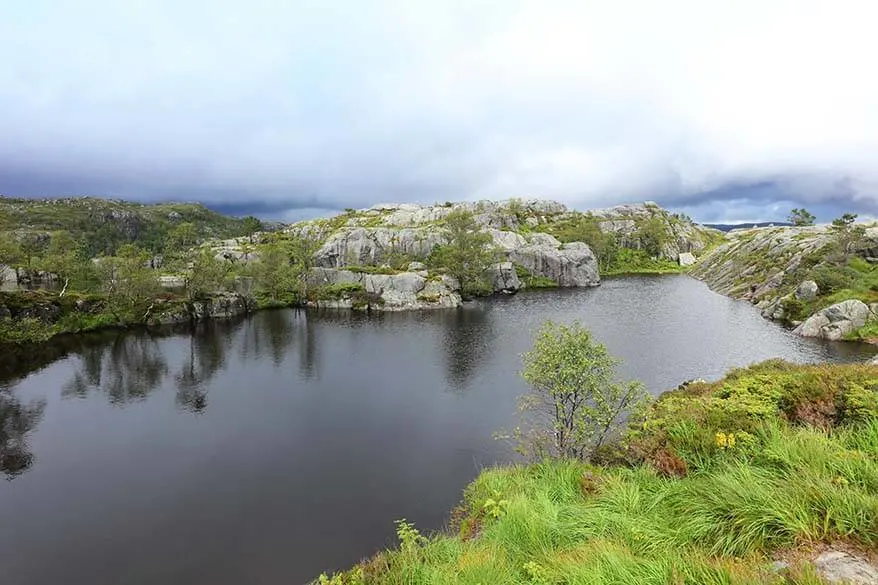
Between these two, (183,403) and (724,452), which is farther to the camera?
(183,403)

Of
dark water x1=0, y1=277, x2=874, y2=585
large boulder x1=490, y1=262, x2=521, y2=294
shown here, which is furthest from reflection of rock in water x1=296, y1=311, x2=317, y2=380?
large boulder x1=490, y1=262, x2=521, y2=294

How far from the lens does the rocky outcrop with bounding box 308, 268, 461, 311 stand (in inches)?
3954

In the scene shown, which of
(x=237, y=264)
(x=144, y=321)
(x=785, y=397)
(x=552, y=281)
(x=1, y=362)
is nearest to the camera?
(x=785, y=397)

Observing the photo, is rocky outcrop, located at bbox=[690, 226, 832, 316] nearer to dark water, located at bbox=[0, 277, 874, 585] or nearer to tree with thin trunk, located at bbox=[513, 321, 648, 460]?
dark water, located at bbox=[0, 277, 874, 585]

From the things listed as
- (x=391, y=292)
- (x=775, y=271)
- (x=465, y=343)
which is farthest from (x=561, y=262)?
(x=465, y=343)

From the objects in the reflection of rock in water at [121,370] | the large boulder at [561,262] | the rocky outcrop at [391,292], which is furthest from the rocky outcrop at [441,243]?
the reflection of rock in water at [121,370]

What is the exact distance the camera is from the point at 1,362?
2200 inches

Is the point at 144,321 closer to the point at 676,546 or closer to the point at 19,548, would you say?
the point at 19,548

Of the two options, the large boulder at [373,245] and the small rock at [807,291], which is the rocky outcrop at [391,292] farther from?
the small rock at [807,291]

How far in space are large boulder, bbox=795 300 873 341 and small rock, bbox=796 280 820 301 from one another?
10834 millimetres

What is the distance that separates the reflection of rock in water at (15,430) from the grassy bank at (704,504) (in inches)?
1277

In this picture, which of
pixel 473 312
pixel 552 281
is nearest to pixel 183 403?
pixel 473 312

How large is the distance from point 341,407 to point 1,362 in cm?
4603

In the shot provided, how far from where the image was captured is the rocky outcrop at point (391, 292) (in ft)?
330
